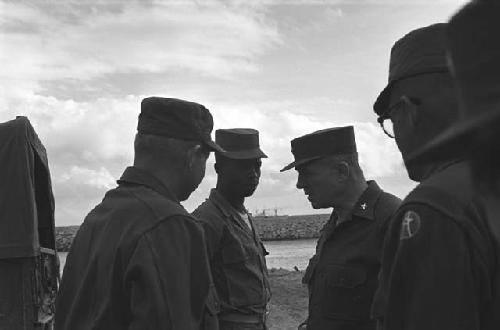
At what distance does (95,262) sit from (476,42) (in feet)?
5.90

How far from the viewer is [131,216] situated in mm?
2568

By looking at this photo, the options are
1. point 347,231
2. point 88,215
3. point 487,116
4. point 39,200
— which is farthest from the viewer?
point 39,200

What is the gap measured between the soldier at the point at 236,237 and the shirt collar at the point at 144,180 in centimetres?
182

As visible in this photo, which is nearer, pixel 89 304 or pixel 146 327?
pixel 146 327

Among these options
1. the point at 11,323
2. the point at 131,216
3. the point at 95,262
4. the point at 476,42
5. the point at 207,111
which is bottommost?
the point at 11,323

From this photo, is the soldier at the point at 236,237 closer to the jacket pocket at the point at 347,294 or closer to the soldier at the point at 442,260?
the jacket pocket at the point at 347,294

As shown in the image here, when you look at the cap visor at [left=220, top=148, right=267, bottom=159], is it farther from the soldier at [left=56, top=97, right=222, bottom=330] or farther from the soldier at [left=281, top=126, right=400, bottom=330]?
the soldier at [left=56, top=97, right=222, bottom=330]

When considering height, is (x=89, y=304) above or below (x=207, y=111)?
below

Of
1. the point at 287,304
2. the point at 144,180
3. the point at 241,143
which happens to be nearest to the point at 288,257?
the point at 287,304

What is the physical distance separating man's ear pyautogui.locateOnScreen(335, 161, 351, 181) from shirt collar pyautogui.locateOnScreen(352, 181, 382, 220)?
21 cm

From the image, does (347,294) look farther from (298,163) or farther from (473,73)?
(473,73)

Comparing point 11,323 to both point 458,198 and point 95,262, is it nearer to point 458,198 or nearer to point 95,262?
point 95,262

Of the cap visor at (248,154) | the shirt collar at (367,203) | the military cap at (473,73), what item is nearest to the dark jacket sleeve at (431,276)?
the military cap at (473,73)

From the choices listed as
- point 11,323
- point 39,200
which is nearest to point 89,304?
point 11,323
